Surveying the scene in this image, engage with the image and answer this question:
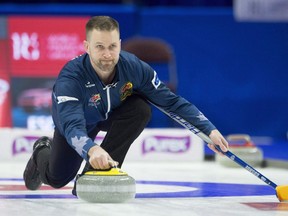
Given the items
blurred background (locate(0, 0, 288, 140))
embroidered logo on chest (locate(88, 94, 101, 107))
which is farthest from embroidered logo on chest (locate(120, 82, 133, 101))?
blurred background (locate(0, 0, 288, 140))

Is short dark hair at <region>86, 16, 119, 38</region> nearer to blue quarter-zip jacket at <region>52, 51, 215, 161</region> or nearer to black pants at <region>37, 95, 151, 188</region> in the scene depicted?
blue quarter-zip jacket at <region>52, 51, 215, 161</region>

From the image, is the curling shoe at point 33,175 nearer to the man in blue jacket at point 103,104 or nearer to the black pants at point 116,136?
the man in blue jacket at point 103,104

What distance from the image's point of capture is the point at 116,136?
4.68m

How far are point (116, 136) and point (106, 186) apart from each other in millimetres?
570

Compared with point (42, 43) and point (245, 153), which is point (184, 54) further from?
point (245, 153)

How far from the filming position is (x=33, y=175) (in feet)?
16.7

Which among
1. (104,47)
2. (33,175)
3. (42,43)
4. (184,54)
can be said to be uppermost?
(104,47)

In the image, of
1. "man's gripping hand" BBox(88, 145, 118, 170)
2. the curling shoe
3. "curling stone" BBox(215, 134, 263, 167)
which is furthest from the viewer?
"curling stone" BBox(215, 134, 263, 167)

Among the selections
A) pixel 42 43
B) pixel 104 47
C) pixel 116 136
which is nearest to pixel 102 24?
pixel 104 47

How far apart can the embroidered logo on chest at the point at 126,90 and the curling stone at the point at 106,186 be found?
1.74 ft

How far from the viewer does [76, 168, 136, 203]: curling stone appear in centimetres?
416

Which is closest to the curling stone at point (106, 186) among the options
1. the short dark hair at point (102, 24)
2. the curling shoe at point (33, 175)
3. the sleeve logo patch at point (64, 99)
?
the sleeve logo patch at point (64, 99)

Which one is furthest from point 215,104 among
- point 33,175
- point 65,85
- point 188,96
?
point 65,85

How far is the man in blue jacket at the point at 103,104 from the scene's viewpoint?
4.20 meters
